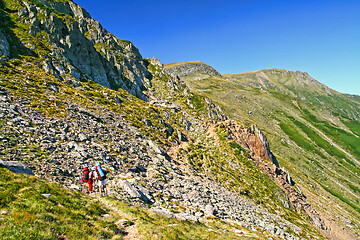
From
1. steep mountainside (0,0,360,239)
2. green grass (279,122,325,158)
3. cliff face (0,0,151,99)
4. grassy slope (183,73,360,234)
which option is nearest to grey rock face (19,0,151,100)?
cliff face (0,0,151,99)

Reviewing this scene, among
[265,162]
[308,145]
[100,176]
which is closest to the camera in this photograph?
[100,176]

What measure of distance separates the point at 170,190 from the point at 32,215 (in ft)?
62.2

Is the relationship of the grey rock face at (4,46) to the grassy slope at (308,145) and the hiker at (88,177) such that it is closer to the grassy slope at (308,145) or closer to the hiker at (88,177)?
the hiker at (88,177)

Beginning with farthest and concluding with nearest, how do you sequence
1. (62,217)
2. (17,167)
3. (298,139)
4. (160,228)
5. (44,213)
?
(298,139) < (17,167) < (160,228) < (62,217) < (44,213)

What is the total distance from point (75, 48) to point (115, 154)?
48.8m

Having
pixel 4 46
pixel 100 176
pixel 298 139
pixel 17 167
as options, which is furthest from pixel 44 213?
pixel 298 139

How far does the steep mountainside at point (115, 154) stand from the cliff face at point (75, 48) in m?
0.39

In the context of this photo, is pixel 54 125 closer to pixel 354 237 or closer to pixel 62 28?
pixel 62 28

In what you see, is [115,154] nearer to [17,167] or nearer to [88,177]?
[88,177]

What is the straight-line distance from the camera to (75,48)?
57781 mm

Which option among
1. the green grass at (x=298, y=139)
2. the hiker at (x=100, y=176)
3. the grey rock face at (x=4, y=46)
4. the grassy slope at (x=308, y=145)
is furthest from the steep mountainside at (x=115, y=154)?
the green grass at (x=298, y=139)

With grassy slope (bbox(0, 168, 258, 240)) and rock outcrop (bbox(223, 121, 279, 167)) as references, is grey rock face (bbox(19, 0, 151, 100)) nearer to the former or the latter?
rock outcrop (bbox(223, 121, 279, 167))

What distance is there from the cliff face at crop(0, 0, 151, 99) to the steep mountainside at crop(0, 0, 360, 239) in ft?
1.27

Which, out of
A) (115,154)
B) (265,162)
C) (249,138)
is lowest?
(265,162)
